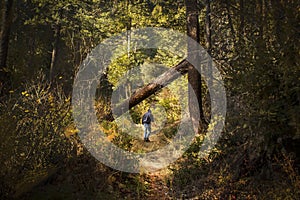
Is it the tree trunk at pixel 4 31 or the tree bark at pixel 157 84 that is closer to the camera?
the tree bark at pixel 157 84

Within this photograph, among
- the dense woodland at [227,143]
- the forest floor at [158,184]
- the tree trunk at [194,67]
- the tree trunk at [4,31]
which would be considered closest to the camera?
the dense woodland at [227,143]

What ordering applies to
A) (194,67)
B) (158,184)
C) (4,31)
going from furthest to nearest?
(4,31)
(194,67)
(158,184)

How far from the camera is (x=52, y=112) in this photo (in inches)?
294

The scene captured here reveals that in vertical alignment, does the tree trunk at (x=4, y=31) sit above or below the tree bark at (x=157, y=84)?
above

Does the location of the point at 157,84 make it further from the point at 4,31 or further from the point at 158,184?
the point at 4,31

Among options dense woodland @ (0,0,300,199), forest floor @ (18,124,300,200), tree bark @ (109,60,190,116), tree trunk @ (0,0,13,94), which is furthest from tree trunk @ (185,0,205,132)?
tree trunk @ (0,0,13,94)

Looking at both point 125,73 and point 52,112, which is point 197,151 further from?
point 125,73

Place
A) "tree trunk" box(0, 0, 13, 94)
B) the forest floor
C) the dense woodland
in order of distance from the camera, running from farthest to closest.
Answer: "tree trunk" box(0, 0, 13, 94) < the forest floor < the dense woodland

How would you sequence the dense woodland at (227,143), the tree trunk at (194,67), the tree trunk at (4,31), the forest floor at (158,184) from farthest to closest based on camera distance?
the tree trunk at (4,31) < the tree trunk at (194,67) < the forest floor at (158,184) < the dense woodland at (227,143)

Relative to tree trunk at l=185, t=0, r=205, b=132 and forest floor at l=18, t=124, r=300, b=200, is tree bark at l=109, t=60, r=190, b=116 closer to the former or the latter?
tree trunk at l=185, t=0, r=205, b=132

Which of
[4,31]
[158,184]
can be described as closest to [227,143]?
[158,184]

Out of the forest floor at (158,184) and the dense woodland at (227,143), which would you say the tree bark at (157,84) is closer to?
the dense woodland at (227,143)

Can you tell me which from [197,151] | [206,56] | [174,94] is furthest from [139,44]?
[197,151]

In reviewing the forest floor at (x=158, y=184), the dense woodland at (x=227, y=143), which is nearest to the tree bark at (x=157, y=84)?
the dense woodland at (x=227, y=143)
